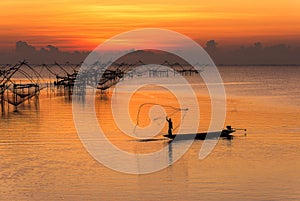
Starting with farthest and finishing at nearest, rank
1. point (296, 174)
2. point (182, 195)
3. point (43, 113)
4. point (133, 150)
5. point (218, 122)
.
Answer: point (43, 113), point (218, 122), point (133, 150), point (296, 174), point (182, 195)

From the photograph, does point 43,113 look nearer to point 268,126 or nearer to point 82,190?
point 268,126

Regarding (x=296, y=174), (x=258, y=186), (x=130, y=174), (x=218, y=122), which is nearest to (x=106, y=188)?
(x=130, y=174)

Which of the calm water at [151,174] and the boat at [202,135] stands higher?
the boat at [202,135]

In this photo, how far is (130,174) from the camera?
58.2 feet

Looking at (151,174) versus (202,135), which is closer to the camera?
(151,174)

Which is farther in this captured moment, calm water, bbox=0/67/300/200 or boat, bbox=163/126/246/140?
boat, bbox=163/126/246/140

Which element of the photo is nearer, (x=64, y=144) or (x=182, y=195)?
(x=182, y=195)

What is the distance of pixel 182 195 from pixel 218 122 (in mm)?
16838

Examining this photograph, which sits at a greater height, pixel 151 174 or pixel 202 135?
pixel 202 135

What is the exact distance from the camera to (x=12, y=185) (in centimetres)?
1625

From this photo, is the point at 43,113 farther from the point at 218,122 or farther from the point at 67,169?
the point at 67,169

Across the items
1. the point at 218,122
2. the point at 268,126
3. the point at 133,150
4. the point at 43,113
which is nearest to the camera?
the point at 133,150

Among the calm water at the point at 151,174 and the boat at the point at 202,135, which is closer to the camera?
the calm water at the point at 151,174

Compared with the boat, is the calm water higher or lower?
lower
